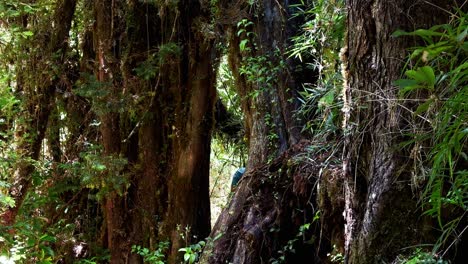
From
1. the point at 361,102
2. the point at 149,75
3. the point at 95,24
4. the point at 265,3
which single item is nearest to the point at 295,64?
the point at 265,3

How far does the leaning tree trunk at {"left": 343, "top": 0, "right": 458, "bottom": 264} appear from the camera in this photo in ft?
6.82

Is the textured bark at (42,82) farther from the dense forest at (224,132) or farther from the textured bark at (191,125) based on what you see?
the textured bark at (191,125)

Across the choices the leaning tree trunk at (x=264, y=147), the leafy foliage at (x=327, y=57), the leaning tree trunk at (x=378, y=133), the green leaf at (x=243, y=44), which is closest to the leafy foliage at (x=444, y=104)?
the leaning tree trunk at (x=378, y=133)

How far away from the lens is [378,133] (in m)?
2.19

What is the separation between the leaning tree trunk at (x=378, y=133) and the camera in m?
2.08

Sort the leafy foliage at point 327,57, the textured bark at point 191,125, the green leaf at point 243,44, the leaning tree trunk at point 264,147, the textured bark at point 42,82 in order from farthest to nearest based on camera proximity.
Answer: the textured bark at point 191,125 < the textured bark at point 42,82 < the green leaf at point 243,44 < the leaning tree trunk at point 264,147 < the leafy foliage at point 327,57

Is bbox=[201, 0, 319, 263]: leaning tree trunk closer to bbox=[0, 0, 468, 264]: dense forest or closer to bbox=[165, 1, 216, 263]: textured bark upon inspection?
bbox=[0, 0, 468, 264]: dense forest

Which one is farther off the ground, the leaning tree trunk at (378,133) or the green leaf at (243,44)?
the green leaf at (243,44)

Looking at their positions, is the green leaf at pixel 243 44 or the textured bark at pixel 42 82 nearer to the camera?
the green leaf at pixel 243 44

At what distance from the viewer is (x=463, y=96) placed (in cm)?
127

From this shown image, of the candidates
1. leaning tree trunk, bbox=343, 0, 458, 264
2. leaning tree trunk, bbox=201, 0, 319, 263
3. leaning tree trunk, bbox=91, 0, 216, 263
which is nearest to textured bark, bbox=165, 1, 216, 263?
leaning tree trunk, bbox=91, 0, 216, 263

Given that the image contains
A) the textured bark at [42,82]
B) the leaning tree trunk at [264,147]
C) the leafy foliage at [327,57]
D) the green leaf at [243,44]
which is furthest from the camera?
the textured bark at [42,82]

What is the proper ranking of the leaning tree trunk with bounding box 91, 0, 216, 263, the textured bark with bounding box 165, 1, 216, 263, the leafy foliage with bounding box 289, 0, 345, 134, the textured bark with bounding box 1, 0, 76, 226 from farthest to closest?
the textured bark with bounding box 165, 1, 216, 263 → the leaning tree trunk with bounding box 91, 0, 216, 263 → the textured bark with bounding box 1, 0, 76, 226 → the leafy foliage with bounding box 289, 0, 345, 134

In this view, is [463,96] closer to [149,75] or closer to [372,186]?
[372,186]
